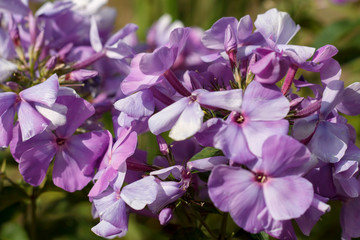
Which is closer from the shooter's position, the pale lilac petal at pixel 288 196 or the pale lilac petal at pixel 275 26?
the pale lilac petal at pixel 288 196

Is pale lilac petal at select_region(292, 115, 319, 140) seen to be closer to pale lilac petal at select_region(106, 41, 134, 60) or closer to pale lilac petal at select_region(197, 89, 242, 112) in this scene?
pale lilac petal at select_region(197, 89, 242, 112)

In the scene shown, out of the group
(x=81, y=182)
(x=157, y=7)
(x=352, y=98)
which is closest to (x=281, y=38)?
(x=352, y=98)

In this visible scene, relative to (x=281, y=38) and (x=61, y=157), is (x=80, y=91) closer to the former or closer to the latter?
(x=61, y=157)

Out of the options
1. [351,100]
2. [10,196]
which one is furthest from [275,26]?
[10,196]

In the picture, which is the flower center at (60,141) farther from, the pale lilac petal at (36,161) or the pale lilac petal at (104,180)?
the pale lilac petal at (104,180)

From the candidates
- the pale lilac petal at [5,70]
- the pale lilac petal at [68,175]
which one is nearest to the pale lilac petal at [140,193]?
the pale lilac petal at [68,175]

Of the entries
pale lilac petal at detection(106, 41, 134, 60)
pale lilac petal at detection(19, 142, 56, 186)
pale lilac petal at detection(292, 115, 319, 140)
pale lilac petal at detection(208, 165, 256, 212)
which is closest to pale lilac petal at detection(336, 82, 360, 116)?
pale lilac petal at detection(292, 115, 319, 140)

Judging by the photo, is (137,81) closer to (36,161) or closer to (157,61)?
(157,61)
